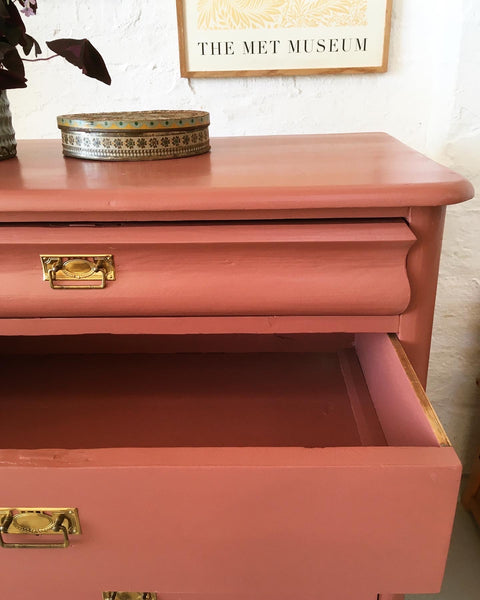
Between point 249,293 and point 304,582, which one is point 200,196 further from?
point 304,582

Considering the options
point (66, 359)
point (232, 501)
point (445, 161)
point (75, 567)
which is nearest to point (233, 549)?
point (232, 501)

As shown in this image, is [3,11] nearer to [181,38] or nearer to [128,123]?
[128,123]

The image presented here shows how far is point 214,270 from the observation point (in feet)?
2.13

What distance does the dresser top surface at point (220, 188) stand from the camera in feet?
1.96

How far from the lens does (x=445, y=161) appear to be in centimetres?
109

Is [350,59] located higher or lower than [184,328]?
higher

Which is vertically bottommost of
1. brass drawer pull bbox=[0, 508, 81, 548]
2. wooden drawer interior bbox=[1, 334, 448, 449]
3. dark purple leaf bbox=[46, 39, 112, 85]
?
wooden drawer interior bbox=[1, 334, 448, 449]

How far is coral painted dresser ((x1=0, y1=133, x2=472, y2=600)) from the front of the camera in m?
0.52

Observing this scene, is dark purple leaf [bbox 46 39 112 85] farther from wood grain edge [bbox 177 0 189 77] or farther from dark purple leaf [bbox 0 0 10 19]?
wood grain edge [bbox 177 0 189 77]

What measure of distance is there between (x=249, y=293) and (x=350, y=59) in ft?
2.20

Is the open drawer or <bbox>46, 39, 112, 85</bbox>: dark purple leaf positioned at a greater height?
<bbox>46, 39, 112, 85</bbox>: dark purple leaf

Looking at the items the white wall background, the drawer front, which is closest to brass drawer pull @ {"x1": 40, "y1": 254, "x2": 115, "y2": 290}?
the drawer front

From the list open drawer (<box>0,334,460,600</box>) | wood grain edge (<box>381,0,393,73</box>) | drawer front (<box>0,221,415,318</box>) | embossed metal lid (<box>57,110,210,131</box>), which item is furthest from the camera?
wood grain edge (<box>381,0,393,73</box>)

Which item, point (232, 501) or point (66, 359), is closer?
point (232, 501)
